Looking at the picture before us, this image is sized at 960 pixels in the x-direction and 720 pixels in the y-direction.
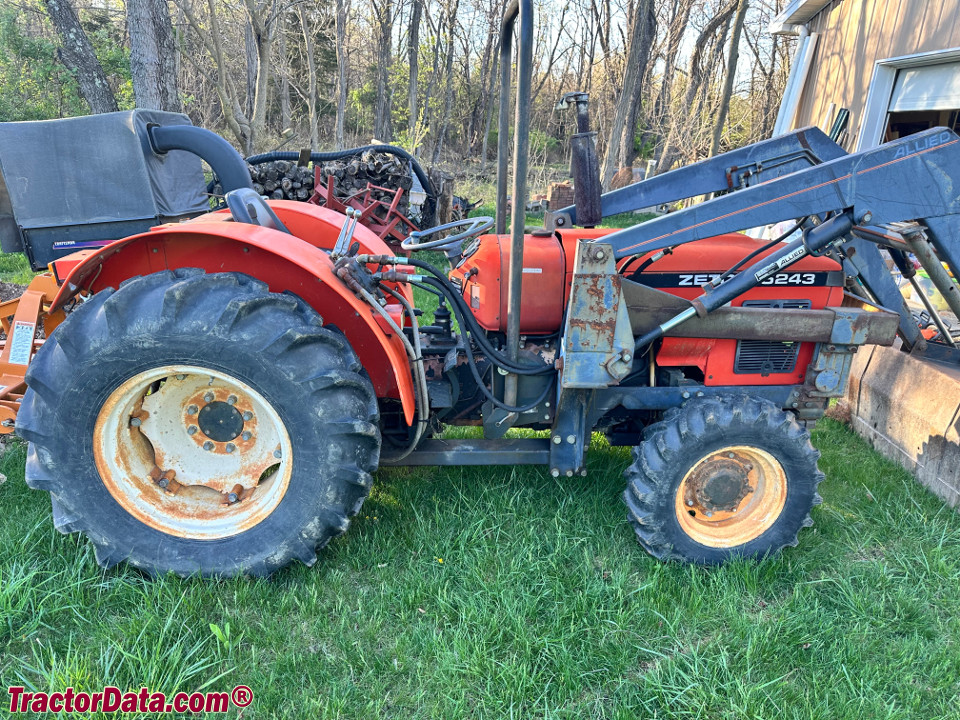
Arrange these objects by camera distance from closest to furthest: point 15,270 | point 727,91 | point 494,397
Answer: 1. point 494,397
2. point 15,270
3. point 727,91

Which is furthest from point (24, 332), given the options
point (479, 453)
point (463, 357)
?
point (479, 453)

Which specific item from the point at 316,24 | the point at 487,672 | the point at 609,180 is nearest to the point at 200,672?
the point at 487,672

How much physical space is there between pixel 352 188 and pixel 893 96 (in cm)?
634

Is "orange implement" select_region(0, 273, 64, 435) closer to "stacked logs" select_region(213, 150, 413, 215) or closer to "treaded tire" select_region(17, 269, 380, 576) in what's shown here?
"treaded tire" select_region(17, 269, 380, 576)

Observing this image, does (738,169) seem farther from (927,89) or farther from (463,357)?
(927,89)

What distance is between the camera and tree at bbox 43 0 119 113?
6926 millimetres

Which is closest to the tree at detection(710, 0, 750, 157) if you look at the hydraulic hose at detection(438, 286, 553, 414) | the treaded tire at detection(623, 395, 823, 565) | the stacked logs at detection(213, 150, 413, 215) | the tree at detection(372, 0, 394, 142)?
the stacked logs at detection(213, 150, 413, 215)

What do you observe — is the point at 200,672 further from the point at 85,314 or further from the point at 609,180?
the point at 609,180

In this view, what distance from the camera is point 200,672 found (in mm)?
1881

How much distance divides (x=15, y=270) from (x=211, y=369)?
6120 mm

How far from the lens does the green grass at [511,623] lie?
6.10 feet

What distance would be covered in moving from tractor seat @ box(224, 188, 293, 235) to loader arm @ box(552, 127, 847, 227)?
135cm

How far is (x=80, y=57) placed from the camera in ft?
22.7

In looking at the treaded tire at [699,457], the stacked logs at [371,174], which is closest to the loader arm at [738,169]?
the treaded tire at [699,457]
